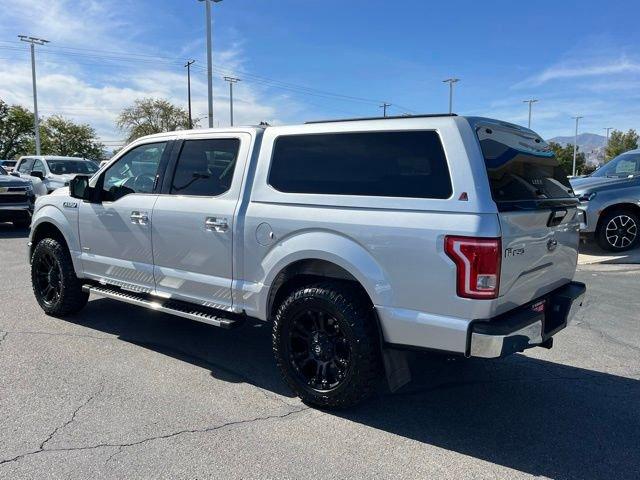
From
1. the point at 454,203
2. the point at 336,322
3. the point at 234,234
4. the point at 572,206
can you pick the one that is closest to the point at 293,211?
the point at 234,234

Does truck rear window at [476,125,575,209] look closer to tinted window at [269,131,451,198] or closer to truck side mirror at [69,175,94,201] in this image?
tinted window at [269,131,451,198]

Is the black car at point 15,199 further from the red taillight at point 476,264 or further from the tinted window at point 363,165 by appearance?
the red taillight at point 476,264

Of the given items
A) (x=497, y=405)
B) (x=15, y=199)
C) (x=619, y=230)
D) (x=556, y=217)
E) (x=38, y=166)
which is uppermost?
(x=38, y=166)

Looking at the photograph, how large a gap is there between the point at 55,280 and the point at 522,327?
191 inches

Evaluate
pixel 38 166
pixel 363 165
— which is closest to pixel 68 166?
pixel 38 166

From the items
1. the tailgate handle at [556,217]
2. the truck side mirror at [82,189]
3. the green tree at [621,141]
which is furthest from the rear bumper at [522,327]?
the green tree at [621,141]

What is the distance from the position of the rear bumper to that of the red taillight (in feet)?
0.65

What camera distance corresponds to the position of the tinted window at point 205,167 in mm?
4242

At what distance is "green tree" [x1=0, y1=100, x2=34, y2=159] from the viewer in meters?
57.3

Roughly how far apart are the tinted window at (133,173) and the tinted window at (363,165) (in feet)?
4.80

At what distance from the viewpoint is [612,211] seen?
381 inches

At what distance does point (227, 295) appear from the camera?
416cm

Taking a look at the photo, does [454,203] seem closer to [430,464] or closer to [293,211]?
[293,211]

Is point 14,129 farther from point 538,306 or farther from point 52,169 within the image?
point 538,306
